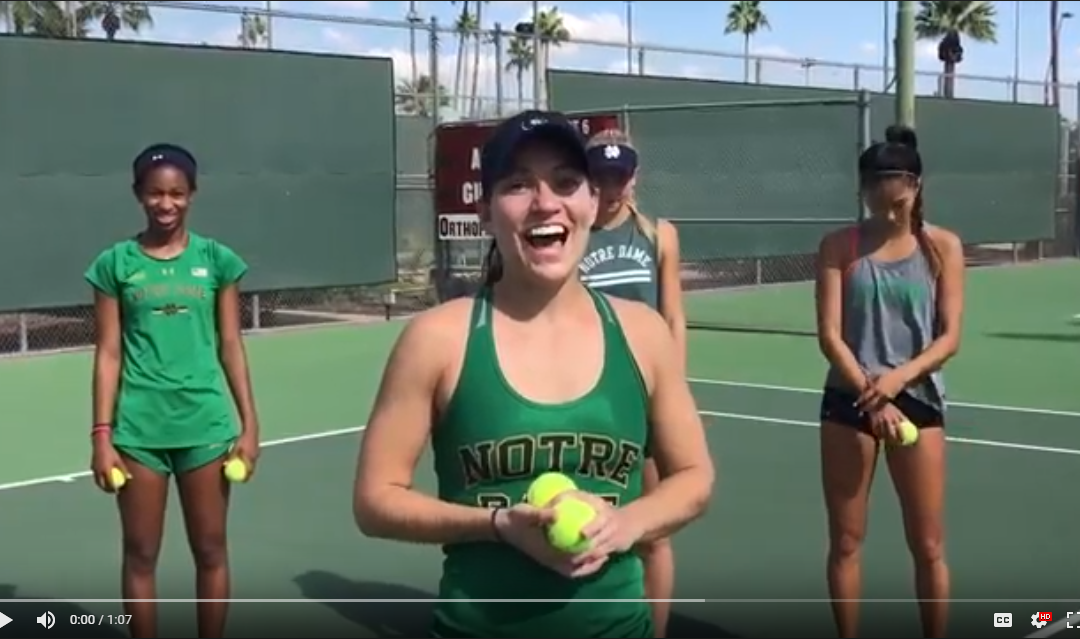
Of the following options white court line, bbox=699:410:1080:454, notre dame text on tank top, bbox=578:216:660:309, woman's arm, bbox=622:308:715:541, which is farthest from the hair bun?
white court line, bbox=699:410:1080:454

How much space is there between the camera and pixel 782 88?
73.8ft

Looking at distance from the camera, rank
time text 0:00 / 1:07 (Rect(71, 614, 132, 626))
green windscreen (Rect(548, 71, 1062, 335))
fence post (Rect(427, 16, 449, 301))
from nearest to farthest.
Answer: time text 0:00 / 1:07 (Rect(71, 614, 132, 626)) → fence post (Rect(427, 16, 449, 301)) → green windscreen (Rect(548, 71, 1062, 335))

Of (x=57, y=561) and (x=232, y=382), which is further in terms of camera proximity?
(x=57, y=561)

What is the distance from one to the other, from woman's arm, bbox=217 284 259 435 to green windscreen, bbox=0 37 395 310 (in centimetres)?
984

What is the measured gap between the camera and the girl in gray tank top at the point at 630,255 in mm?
5012

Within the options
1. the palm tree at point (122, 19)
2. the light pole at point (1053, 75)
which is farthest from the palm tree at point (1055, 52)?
the palm tree at point (122, 19)

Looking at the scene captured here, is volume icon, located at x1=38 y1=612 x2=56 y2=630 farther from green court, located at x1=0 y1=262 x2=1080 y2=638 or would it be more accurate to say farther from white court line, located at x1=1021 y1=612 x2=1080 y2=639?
white court line, located at x1=1021 y1=612 x2=1080 y2=639

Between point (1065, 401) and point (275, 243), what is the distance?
8569 millimetres

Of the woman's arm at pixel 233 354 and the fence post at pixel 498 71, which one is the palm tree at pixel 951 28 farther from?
the woman's arm at pixel 233 354

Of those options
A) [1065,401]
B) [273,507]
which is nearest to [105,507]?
[273,507]

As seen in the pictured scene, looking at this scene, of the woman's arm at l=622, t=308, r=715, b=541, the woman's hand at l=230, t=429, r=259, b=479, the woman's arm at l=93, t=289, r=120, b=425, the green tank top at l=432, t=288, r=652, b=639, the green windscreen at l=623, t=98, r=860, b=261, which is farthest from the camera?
the green windscreen at l=623, t=98, r=860, b=261

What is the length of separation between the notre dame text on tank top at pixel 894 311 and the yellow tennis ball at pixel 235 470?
77.3 inches

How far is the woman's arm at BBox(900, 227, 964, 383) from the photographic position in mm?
4953

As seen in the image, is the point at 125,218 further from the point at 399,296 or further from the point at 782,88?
the point at 782,88
